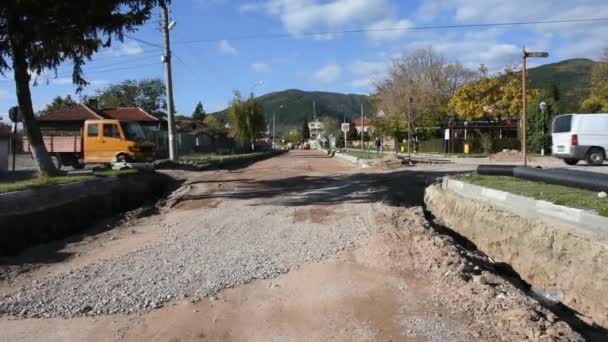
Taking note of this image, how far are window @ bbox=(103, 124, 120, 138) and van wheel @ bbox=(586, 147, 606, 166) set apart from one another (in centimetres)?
1927

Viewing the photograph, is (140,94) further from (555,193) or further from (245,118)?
(555,193)

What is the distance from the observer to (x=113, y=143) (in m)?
23.7

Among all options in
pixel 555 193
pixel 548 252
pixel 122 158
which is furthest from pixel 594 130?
pixel 122 158

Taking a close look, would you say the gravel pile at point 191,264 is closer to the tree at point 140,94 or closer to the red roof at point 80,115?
the red roof at point 80,115

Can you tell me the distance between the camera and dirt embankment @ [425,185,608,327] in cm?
664

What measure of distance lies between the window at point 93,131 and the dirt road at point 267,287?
47.4 feet

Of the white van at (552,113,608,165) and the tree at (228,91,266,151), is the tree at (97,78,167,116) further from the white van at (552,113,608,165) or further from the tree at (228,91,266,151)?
the white van at (552,113,608,165)

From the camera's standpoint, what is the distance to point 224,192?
1541cm

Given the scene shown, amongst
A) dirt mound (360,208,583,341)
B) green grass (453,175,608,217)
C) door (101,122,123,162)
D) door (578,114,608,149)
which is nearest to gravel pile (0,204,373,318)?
dirt mound (360,208,583,341)

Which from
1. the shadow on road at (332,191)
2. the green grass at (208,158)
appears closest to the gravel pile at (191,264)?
the shadow on road at (332,191)

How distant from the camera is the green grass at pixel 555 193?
25.8ft

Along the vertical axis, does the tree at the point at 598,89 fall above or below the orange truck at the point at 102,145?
above

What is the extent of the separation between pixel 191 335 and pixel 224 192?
10489 millimetres

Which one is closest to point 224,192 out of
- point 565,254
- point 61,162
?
point 565,254
